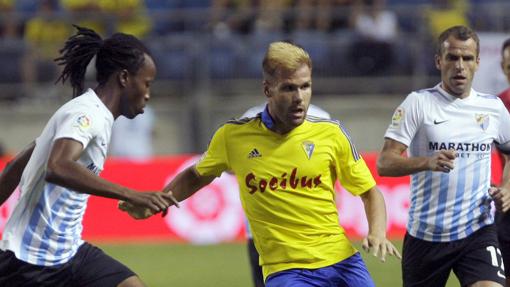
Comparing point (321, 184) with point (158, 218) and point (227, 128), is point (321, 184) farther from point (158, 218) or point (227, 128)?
point (158, 218)

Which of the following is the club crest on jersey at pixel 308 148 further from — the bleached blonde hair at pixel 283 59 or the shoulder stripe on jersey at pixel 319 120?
the bleached blonde hair at pixel 283 59

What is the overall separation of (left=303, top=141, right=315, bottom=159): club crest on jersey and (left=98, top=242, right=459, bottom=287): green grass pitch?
17.3 ft

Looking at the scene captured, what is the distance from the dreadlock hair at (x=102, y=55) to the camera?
687cm

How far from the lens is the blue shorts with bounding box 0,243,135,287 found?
22.3 ft

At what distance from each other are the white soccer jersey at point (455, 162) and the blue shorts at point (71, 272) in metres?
2.05

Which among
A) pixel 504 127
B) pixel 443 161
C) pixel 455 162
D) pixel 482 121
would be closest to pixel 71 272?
pixel 443 161

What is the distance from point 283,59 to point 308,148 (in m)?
0.54

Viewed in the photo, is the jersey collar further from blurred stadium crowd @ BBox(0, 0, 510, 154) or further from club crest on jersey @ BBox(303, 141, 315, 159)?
blurred stadium crowd @ BBox(0, 0, 510, 154)

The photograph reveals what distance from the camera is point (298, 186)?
21.7 feet

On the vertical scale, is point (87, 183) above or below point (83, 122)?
below

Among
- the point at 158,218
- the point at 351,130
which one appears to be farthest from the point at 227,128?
the point at 351,130

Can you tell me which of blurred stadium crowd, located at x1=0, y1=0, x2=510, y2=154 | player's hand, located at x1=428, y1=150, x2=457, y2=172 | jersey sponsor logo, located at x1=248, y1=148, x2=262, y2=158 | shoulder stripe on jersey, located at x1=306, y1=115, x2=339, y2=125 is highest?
shoulder stripe on jersey, located at x1=306, y1=115, x2=339, y2=125

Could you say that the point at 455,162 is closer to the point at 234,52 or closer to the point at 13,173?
the point at 13,173

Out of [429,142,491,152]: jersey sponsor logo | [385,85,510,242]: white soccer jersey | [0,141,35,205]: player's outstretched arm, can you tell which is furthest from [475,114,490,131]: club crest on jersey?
[0,141,35,205]: player's outstretched arm
